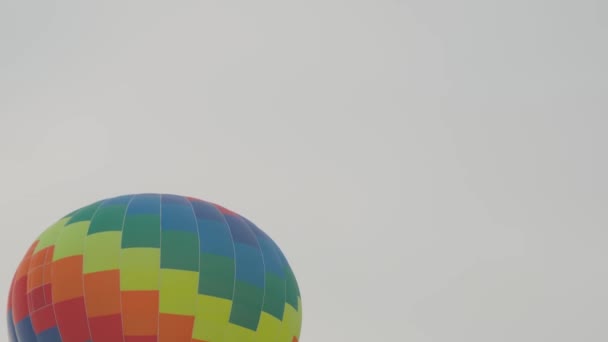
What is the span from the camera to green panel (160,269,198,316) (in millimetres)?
25016

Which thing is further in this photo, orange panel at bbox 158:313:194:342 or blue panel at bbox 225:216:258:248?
blue panel at bbox 225:216:258:248

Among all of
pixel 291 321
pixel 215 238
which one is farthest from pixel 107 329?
pixel 291 321

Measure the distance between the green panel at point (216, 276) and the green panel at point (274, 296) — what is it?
78cm

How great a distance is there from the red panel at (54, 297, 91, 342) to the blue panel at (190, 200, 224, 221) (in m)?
2.72

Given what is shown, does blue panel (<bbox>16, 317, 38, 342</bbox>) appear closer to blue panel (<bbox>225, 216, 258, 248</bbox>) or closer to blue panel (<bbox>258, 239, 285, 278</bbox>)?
blue panel (<bbox>225, 216, 258, 248</bbox>)

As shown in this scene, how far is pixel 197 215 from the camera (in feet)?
86.5

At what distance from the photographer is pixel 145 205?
2634 centimetres

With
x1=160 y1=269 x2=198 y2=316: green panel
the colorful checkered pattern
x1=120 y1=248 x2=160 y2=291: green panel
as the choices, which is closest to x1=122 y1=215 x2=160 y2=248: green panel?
the colorful checkered pattern

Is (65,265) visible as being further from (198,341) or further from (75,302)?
(198,341)

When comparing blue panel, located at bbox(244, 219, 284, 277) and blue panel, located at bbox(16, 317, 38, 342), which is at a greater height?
blue panel, located at bbox(244, 219, 284, 277)

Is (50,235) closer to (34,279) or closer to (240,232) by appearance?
(34,279)

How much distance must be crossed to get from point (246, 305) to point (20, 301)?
4.01 metres

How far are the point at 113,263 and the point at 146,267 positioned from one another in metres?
0.58

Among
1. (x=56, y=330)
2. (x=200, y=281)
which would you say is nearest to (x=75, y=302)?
(x=56, y=330)
